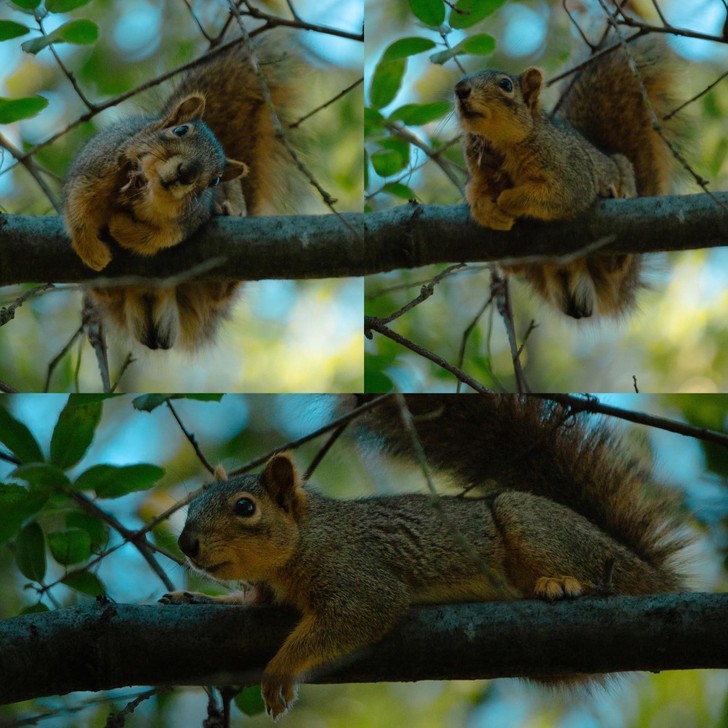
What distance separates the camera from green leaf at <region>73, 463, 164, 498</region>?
2404 millimetres

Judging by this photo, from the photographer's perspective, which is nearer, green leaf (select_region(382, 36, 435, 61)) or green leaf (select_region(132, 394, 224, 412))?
green leaf (select_region(132, 394, 224, 412))

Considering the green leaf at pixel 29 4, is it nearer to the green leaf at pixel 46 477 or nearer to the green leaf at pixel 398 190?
the green leaf at pixel 398 190

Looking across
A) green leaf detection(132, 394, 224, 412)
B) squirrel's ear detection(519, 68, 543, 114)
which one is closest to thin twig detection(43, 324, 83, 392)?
green leaf detection(132, 394, 224, 412)

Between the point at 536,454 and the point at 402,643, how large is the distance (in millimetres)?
870

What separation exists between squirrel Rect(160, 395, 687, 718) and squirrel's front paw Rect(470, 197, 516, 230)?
586mm

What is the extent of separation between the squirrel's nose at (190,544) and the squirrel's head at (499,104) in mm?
1333

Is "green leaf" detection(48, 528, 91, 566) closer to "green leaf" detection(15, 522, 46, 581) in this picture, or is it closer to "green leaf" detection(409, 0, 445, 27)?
"green leaf" detection(15, 522, 46, 581)

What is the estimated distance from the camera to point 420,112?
286cm

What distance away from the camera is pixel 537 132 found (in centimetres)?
275

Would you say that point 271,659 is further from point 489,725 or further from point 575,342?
point 575,342

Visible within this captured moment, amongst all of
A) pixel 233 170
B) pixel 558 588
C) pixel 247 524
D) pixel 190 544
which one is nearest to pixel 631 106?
pixel 233 170

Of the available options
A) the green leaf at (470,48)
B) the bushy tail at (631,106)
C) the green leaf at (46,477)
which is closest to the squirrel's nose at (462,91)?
the green leaf at (470,48)

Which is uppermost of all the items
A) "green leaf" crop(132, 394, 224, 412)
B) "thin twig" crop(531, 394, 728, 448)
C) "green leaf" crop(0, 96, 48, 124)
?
"green leaf" crop(0, 96, 48, 124)

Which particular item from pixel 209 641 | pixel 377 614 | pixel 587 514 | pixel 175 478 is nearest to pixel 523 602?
pixel 377 614
